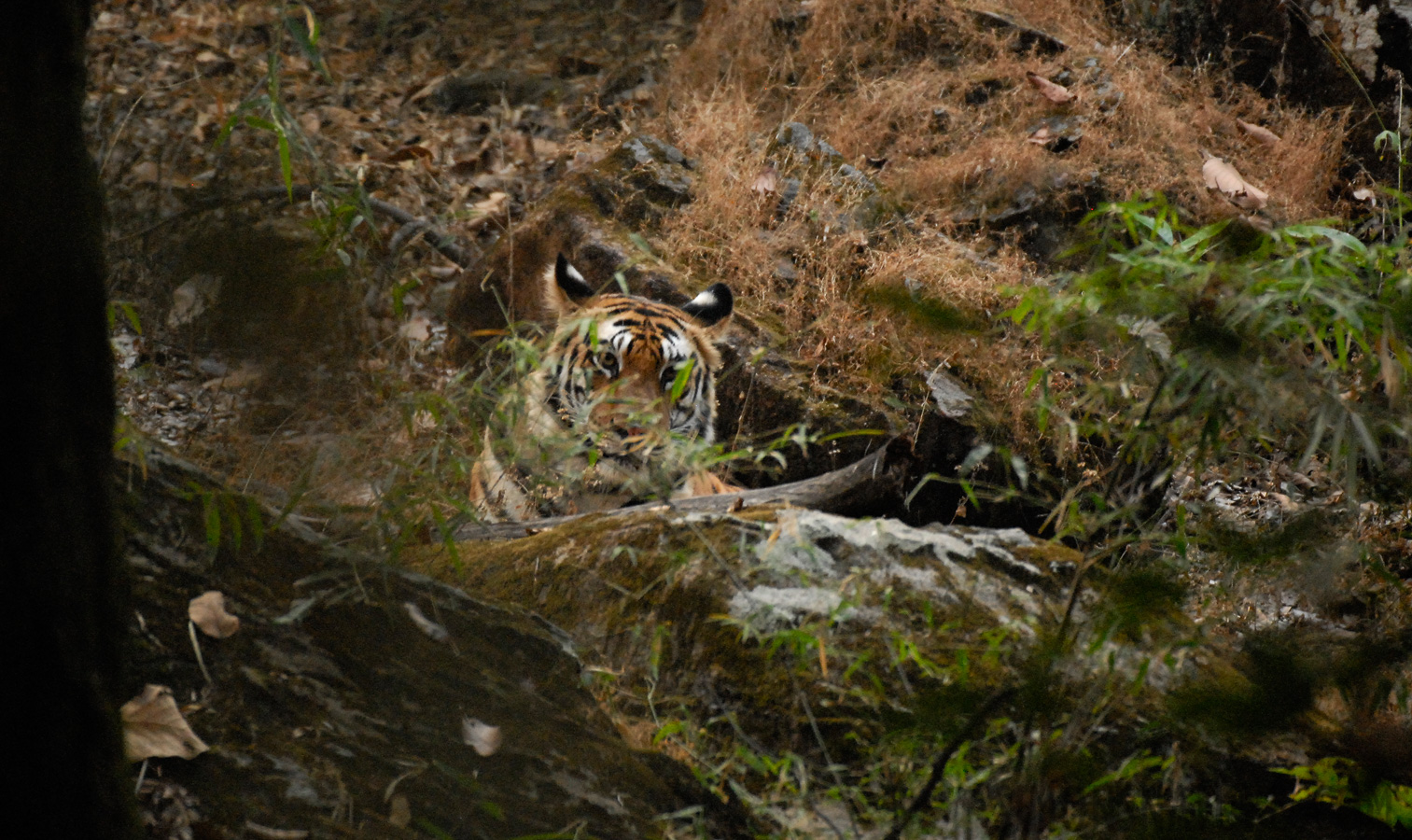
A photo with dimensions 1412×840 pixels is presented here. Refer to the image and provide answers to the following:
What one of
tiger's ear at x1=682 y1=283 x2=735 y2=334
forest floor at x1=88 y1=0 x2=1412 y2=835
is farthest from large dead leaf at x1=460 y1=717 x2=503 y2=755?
tiger's ear at x1=682 y1=283 x2=735 y2=334

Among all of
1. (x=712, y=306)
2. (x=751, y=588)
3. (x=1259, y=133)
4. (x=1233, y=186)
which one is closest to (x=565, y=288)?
(x=712, y=306)

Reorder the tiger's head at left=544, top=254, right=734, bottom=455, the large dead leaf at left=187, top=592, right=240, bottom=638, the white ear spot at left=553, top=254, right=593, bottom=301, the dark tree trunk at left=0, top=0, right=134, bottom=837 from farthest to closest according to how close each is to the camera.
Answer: the white ear spot at left=553, top=254, right=593, bottom=301
the tiger's head at left=544, top=254, right=734, bottom=455
the large dead leaf at left=187, top=592, right=240, bottom=638
the dark tree trunk at left=0, top=0, right=134, bottom=837

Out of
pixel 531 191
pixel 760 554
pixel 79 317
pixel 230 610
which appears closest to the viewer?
pixel 79 317

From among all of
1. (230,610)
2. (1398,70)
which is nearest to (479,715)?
(230,610)

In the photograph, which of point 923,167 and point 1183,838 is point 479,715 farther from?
point 923,167

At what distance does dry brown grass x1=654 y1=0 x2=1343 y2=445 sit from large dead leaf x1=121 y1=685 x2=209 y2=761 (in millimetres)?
3630

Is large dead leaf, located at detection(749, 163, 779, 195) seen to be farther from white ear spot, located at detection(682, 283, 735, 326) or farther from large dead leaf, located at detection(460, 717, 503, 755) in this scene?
large dead leaf, located at detection(460, 717, 503, 755)

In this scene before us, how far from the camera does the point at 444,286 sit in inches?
286

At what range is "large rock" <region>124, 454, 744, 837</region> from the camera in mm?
1775

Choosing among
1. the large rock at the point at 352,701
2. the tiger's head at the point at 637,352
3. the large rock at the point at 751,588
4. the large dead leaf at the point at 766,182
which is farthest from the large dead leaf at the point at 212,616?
the large dead leaf at the point at 766,182

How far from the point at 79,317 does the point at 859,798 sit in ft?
5.51

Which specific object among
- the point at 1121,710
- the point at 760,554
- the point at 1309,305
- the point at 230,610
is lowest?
the point at 1121,710

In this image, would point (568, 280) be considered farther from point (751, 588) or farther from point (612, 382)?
point (751, 588)

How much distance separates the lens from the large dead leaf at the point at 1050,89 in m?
7.52
